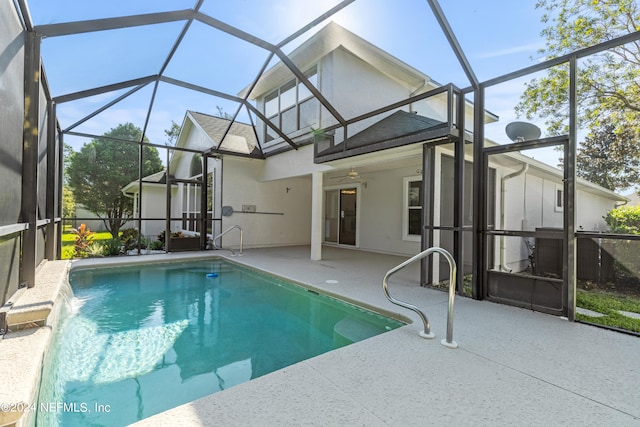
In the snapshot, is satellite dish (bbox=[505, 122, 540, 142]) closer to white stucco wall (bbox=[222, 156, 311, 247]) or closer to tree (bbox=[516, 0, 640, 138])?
tree (bbox=[516, 0, 640, 138])

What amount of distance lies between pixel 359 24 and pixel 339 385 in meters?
6.41

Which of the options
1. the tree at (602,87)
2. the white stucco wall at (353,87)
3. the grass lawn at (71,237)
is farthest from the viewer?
the grass lawn at (71,237)

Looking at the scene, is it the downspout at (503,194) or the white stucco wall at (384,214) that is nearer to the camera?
the downspout at (503,194)

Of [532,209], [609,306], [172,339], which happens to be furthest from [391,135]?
[172,339]

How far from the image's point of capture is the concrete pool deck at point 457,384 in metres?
1.94

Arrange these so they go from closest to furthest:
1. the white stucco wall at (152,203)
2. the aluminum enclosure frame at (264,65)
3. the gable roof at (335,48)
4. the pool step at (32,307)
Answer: the pool step at (32,307) < the aluminum enclosure frame at (264,65) < the gable roof at (335,48) < the white stucco wall at (152,203)

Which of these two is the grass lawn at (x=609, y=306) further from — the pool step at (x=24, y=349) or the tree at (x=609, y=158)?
the pool step at (x=24, y=349)

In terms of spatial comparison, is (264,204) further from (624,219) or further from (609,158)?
(624,219)

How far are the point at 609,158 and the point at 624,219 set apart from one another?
799mm

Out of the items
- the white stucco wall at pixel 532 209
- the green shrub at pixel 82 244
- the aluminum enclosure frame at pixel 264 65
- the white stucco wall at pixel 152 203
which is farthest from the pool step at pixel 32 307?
the white stucco wall at pixel 152 203

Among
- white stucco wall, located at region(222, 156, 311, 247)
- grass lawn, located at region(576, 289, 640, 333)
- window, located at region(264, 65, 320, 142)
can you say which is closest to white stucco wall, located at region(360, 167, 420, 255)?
white stucco wall, located at region(222, 156, 311, 247)

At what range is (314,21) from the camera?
17.9 feet

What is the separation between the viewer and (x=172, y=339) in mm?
3852

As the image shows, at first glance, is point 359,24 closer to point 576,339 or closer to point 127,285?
point 576,339
